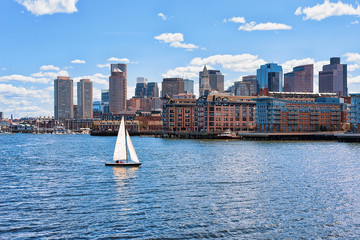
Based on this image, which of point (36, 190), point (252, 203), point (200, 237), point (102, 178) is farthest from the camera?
point (102, 178)

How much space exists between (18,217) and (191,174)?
114 ft

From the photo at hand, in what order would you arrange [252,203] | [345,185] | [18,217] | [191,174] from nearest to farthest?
[18,217] → [252,203] → [345,185] → [191,174]

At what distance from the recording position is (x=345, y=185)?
202 ft

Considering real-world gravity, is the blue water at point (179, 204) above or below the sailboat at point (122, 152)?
below

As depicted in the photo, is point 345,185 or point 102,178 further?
point 102,178

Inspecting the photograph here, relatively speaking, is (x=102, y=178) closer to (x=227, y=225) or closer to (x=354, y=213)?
(x=227, y=225)

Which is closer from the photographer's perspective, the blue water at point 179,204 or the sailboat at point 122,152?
the blue water at point 179,204

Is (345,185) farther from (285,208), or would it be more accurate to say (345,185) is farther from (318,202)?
(285,208)

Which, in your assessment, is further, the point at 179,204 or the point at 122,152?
the point at 122,152

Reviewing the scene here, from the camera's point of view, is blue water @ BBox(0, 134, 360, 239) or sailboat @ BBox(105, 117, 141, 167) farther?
sailboat @ BBox(105, 117, 141, 167)

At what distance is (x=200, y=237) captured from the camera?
3625 centimetres

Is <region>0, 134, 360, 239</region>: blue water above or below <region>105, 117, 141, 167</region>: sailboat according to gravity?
Answer: below

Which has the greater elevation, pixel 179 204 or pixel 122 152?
pixel 122 152

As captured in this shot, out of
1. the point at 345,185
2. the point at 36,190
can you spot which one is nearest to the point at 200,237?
the point at 36,190
